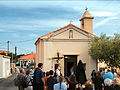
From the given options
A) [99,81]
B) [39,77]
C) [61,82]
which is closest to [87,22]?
[99,81]

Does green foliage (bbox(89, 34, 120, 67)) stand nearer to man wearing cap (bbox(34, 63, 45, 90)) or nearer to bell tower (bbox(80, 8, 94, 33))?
bell tower (bbox(80, 8, 94, 33))

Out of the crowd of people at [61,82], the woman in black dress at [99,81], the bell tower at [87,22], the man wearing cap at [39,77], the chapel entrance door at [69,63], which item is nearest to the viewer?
the crowd of people at [61,82]

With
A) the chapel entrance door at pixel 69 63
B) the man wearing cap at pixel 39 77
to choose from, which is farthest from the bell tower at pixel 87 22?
the man wearing cap at pixel 39 77

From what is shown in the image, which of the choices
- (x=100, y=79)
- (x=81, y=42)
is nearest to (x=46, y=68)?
(x=81, y=42)

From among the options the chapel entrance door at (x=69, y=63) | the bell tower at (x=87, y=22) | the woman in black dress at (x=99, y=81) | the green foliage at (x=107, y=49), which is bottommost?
the woman in black dress at (x=99, y=81)

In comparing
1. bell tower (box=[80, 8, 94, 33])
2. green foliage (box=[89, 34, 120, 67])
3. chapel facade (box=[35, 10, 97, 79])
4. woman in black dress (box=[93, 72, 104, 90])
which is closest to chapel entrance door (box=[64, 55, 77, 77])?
chapel facade (box=[35, 10, 97, 79])

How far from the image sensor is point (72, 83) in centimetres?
898

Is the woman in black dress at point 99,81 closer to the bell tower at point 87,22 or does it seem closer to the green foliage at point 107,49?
the green foliage at point 107,49

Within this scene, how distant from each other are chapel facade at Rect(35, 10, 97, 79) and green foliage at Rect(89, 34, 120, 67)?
1019 millimetres

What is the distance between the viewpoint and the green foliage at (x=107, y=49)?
27.5m

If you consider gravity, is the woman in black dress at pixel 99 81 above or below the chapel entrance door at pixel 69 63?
below

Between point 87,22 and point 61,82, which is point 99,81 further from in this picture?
point 87,22

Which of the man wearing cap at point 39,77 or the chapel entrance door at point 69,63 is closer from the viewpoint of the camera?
the man wearing cap at point 39,77

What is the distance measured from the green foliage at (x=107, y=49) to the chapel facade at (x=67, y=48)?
3.34ft
